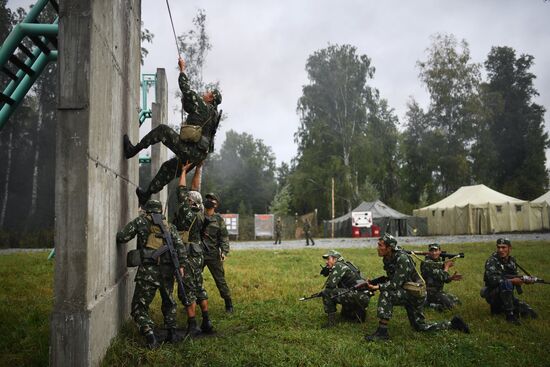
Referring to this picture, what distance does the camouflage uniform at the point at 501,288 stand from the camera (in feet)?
24.3

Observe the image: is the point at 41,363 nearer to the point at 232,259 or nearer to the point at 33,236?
the point at 232,259

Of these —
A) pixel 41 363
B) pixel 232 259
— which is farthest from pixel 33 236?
pixel 41 363

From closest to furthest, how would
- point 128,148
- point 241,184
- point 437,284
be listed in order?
point 128,148 < point 437,284 < point 241,184

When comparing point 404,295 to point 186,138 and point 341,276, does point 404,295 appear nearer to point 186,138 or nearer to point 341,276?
point 341,276

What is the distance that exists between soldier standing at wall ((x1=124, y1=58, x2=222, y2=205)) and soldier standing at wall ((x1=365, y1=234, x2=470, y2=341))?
308cm

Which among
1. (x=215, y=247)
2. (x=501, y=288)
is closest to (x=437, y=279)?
(x=501, y=288)

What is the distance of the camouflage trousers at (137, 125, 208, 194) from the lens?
20.5ft

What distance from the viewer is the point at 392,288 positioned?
653 cm

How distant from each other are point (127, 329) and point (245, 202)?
165ft

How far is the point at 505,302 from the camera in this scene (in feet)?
24.3

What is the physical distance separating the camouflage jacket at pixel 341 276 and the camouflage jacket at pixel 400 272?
77 centimetres

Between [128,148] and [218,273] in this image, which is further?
[218,273]

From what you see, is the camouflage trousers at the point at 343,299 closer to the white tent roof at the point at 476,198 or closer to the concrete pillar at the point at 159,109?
the concrete pillar at the point at 159,109

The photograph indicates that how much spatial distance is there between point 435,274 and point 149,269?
5.55 meters
